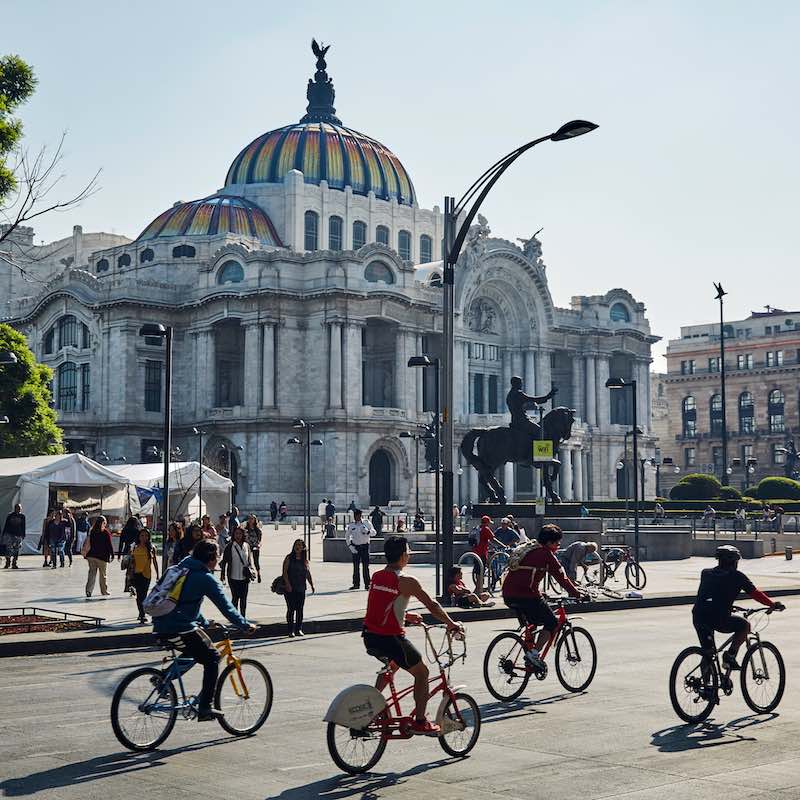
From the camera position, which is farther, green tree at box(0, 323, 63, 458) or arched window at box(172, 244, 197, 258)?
arched window at box(172, 244, 197, 258)

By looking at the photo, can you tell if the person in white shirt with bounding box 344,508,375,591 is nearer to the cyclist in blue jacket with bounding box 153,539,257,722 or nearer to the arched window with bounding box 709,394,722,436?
the cyclist in blue jacket with bounding box 153,539,257,722

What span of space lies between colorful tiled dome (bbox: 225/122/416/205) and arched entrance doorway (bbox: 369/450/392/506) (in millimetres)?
26452

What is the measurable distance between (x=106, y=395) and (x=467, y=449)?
47946mm

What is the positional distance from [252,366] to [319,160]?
2504cm

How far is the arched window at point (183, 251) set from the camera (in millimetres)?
91312

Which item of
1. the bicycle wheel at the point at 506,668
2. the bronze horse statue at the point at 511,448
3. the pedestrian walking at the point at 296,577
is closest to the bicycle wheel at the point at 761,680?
the bicycle wheel at the point at 506,668

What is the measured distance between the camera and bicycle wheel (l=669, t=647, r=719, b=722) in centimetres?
1245

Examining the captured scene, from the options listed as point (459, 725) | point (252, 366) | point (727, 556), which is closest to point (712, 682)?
point (727, 556)

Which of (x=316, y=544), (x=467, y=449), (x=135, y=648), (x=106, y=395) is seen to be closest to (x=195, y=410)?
(x=106, y=395)

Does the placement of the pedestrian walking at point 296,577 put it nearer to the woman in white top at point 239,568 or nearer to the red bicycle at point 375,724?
the woman in white top at point 239,568

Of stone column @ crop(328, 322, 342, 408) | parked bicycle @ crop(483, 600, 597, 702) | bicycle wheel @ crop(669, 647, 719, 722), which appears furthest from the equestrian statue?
stone column @ crop(328, 322, 342, 408)

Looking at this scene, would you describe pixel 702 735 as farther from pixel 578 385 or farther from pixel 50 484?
pixel 578 385

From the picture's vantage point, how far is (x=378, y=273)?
285 ft

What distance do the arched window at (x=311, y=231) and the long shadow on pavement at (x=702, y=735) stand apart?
88.7 metres
